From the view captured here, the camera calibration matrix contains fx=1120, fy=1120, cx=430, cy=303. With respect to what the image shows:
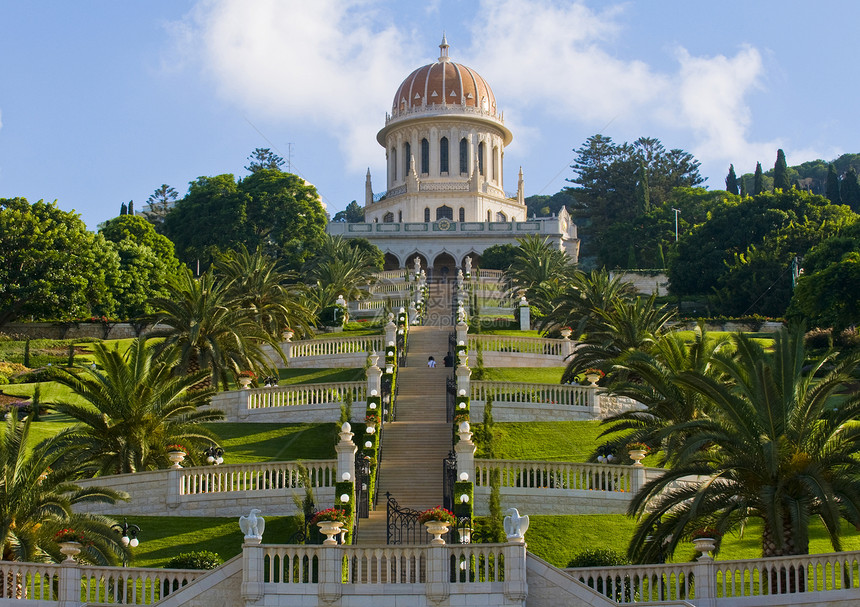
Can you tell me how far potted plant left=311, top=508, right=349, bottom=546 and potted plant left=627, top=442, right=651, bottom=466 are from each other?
24.2ft

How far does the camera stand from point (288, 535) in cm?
2530

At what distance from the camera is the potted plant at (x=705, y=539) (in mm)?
20000

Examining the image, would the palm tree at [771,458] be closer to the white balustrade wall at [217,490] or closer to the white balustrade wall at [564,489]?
the white balustrade wall at [564,489]

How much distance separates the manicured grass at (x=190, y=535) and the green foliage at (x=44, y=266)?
99.4 ft

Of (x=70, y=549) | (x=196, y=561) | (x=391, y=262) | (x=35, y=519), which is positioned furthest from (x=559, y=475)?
(x=391, y=262)

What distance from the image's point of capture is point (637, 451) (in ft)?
88.9

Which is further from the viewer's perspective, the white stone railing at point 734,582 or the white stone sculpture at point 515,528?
the white stone sculpture at point 515,528

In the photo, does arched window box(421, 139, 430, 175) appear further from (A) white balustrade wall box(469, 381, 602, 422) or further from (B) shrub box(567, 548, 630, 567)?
(B) shrub box(567, 548, 630, 567)

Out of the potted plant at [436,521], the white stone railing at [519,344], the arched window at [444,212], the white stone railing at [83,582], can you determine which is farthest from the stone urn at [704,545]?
the arched window at [444,212]

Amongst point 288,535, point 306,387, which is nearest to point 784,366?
point 288,535

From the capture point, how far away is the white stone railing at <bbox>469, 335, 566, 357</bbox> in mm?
43906

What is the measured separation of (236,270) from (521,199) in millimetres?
61701

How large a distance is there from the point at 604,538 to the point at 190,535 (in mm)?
9404

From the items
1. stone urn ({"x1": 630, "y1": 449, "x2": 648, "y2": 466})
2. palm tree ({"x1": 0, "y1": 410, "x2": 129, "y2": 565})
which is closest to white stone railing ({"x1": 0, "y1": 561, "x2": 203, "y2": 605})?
palm tree ({"x1": 0, "y1": 410, "x2": 129, "y2": 565})
